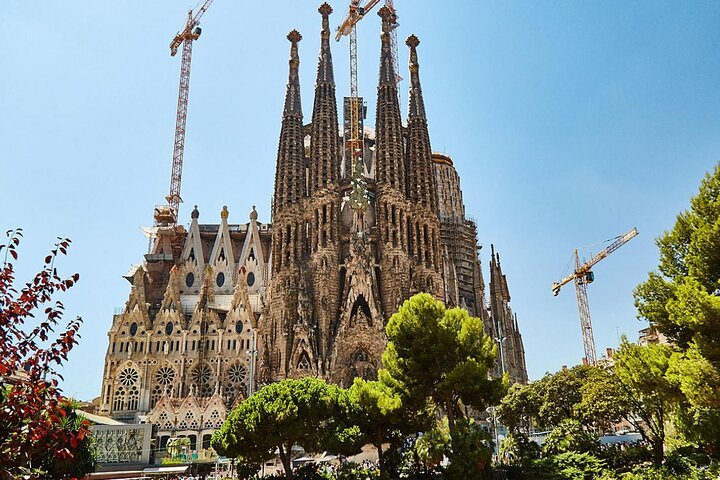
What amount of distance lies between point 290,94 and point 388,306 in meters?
26.5

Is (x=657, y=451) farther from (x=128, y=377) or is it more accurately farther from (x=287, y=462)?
(x=128, y=377)

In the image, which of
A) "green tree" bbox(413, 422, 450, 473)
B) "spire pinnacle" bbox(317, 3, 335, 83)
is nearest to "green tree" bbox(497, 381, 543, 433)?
"green tree" bbox(413, 422, 450, 473)

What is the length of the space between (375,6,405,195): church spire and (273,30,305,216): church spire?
8398 mm

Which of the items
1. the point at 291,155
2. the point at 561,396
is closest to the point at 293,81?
the point at 291,155

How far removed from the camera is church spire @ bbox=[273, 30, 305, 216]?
57375 millimetres

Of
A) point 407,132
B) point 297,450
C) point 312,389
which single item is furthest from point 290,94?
point 312,389

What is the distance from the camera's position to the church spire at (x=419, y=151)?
59250 millimetres

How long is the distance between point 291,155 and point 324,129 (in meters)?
4.62

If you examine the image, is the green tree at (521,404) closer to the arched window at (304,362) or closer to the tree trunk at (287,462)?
the tree trunk at (287,462)

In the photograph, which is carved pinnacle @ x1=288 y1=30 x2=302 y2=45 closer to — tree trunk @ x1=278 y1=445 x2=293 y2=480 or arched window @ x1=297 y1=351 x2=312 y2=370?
arched window @ x1=297 y1=351 x2=312 y2=370

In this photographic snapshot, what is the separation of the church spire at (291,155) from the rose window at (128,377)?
21.2m

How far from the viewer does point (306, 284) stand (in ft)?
174

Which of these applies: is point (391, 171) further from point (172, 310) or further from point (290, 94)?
point (172, 310)

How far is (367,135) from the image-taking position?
75.0m
